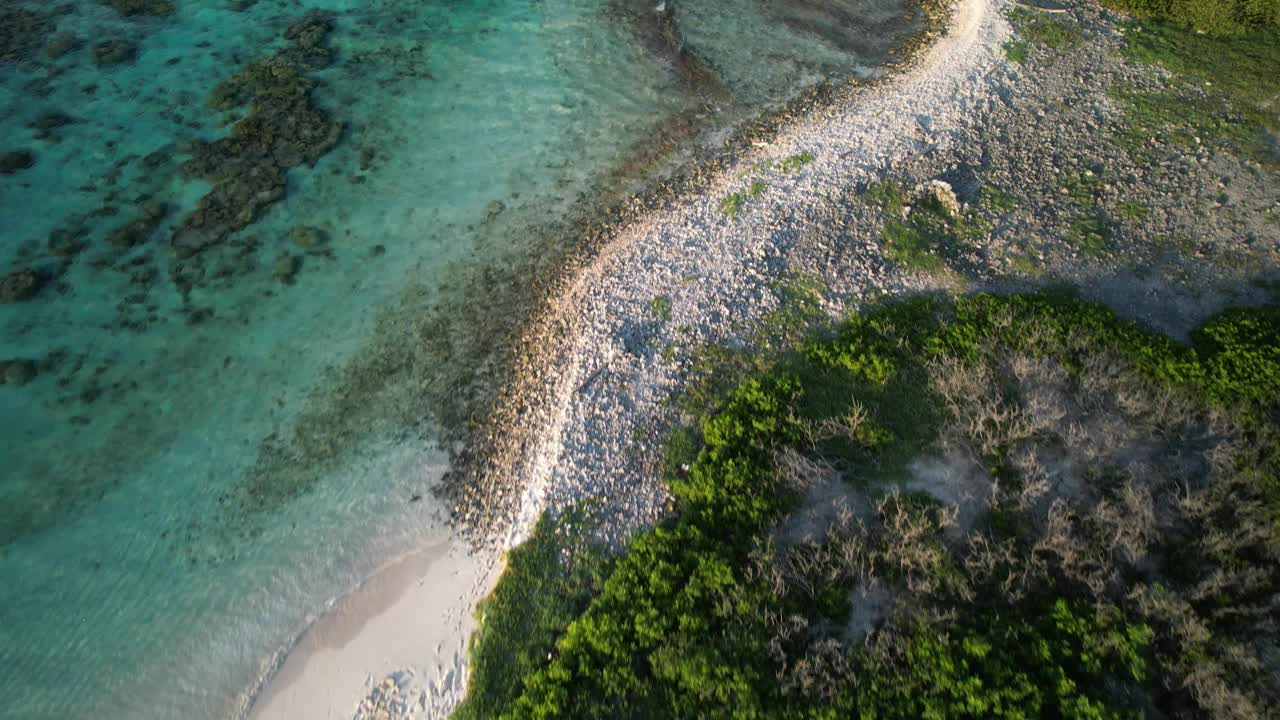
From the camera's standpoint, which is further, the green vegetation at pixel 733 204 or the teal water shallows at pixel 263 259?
the green vegetation at pixel 733 204

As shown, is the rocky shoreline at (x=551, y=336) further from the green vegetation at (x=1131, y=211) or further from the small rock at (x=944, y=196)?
the green vegetation at (x=1131, y=211)

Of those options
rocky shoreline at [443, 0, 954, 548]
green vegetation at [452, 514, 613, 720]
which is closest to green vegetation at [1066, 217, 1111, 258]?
rocky shoreline at [443, 0, 954, 548]

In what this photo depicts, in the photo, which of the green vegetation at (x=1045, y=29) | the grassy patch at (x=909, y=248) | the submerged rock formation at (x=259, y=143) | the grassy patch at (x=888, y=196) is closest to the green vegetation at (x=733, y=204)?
the grassy patch at (x=888, y=196)

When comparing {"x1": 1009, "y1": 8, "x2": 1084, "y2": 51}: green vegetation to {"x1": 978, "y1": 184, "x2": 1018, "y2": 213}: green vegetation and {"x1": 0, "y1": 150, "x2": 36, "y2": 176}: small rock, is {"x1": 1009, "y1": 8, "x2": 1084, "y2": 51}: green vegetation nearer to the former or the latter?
{"x1": 978, "y1": 184, "x2": 1018, "y2": 213}: green vegetation

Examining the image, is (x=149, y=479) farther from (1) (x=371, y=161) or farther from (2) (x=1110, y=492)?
(2) (x=1110, y=492)

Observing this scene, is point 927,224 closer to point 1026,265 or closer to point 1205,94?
point 1026,265

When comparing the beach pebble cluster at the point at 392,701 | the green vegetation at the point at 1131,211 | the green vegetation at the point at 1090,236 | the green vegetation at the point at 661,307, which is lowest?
the beach pebble cluster at the point at 392,701

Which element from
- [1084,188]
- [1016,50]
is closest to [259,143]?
[1084,188]
